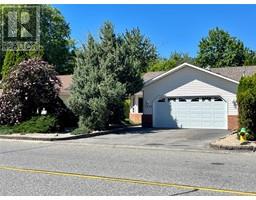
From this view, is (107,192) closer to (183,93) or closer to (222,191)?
(222,191)

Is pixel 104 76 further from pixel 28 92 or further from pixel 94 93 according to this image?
pixel 28 92

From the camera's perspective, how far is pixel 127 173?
10211mm

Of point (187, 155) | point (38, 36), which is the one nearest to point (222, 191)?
point (187, 155)

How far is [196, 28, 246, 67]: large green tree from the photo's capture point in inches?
2446

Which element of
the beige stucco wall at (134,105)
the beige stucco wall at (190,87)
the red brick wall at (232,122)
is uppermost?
the beige stucco wall at (190,87)

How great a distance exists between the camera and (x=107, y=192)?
313 inches

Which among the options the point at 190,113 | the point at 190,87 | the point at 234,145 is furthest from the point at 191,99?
the point at 234,145

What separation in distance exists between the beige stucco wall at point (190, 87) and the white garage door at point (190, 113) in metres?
0.35

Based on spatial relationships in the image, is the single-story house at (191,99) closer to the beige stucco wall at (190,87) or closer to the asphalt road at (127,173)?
the beige stucco wall at (190,87)

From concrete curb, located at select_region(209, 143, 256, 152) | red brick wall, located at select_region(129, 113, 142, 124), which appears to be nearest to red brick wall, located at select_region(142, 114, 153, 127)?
red brick wall, located at select_region(129, 113, 142, 124)

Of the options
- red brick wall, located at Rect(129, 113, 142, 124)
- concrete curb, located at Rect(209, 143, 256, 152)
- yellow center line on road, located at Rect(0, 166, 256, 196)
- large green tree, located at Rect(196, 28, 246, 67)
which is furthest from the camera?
large green tree, located at Rect(196, 28, 246, 67)

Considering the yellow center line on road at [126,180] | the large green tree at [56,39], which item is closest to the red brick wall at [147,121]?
the yellow center line on road at [126,180]

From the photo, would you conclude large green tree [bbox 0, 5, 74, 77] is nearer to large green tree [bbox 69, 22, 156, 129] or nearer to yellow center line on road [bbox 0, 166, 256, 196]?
large green tree [bbox 69, 22, 156, 129]

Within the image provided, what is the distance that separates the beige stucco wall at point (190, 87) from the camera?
86.4 feet
